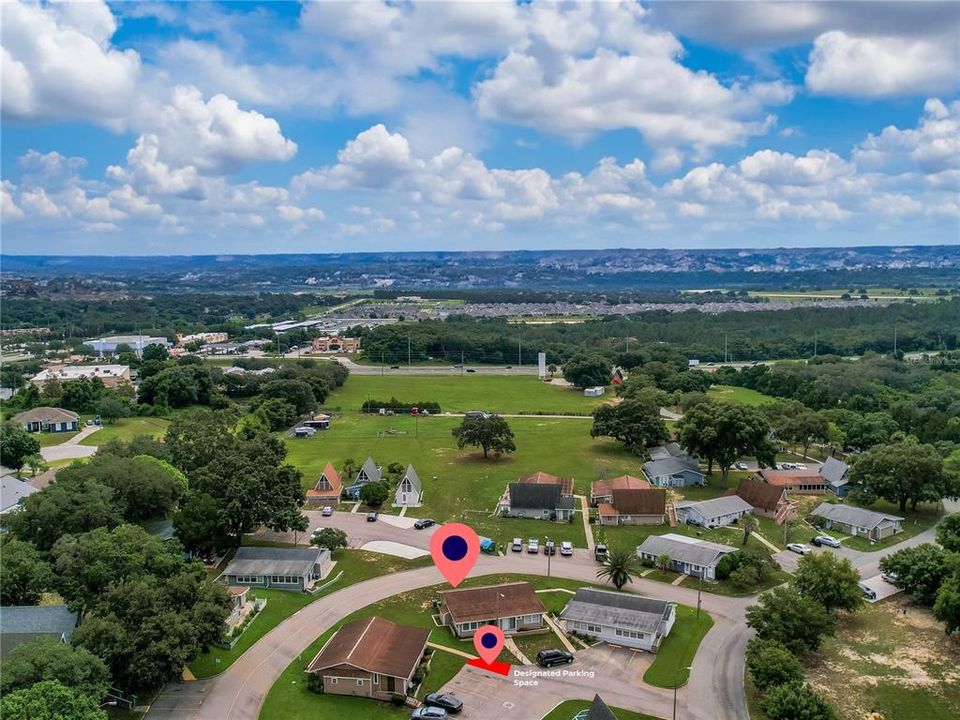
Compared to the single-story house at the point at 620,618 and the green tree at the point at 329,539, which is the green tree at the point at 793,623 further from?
the green tree at the point at 329,539

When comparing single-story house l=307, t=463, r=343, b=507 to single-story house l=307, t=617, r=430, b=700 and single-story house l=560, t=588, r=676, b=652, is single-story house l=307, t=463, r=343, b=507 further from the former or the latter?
single-story house l=560, t=588, r=676, b=652

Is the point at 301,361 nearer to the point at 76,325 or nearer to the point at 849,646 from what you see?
the point at 849,646

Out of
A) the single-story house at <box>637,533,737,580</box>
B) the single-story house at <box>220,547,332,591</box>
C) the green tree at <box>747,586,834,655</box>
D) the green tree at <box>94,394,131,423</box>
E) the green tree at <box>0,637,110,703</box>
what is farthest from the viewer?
the green tree at <box>94,394,131,423</box>

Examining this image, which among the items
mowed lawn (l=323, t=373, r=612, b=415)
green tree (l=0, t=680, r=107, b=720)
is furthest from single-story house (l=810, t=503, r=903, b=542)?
green tree (l=0, t=680, r=107, b=720)

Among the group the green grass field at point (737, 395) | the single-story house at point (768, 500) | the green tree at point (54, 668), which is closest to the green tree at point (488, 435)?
the single-story house at point (768, 500)

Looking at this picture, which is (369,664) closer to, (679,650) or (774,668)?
(679,650)

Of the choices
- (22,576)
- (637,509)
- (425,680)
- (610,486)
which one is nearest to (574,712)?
(425,680)

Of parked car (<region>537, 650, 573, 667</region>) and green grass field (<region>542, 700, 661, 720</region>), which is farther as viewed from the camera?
parked car (<region>537, 650, 573, 667</region>)
